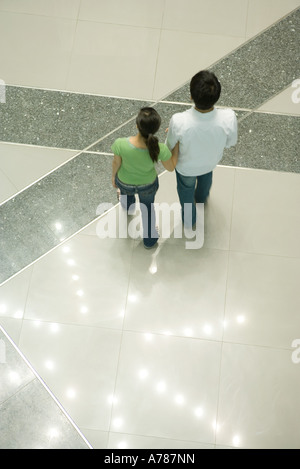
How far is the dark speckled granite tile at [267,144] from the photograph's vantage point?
301 centimetres

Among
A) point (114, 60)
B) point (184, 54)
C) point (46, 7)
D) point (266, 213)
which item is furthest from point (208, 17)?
point (266, 213)

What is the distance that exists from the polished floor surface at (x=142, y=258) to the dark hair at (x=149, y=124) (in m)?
0.96

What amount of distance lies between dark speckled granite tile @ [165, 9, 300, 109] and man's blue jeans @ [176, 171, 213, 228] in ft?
2.21

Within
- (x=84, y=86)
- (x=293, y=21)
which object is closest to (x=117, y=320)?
(x=84, y=86)

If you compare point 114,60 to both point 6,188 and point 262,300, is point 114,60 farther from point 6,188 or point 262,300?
point 262,300

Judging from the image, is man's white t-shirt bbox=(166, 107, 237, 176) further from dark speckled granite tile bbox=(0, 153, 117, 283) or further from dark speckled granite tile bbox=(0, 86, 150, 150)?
dark speckled granite tile bbox=(0, 86, 150, 150)

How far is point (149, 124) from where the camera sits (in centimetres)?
194

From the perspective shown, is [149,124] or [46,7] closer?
[149,124]

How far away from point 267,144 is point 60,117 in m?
1.29

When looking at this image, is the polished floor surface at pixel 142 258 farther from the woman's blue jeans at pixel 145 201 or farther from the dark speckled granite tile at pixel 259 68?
the woman's blue jeans at pixel 145 201

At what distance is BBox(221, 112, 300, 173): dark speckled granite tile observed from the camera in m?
3.01

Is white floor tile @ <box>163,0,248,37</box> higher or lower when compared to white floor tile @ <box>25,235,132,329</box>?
higher

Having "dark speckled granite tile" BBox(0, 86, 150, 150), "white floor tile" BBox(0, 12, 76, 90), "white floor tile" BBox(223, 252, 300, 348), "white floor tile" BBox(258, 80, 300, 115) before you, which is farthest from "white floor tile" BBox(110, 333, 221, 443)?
"white floor tile" BBox(0, 12, 76, 90)

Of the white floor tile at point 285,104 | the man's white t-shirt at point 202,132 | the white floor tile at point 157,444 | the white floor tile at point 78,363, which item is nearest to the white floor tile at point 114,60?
the white floor tile at point 285,104
